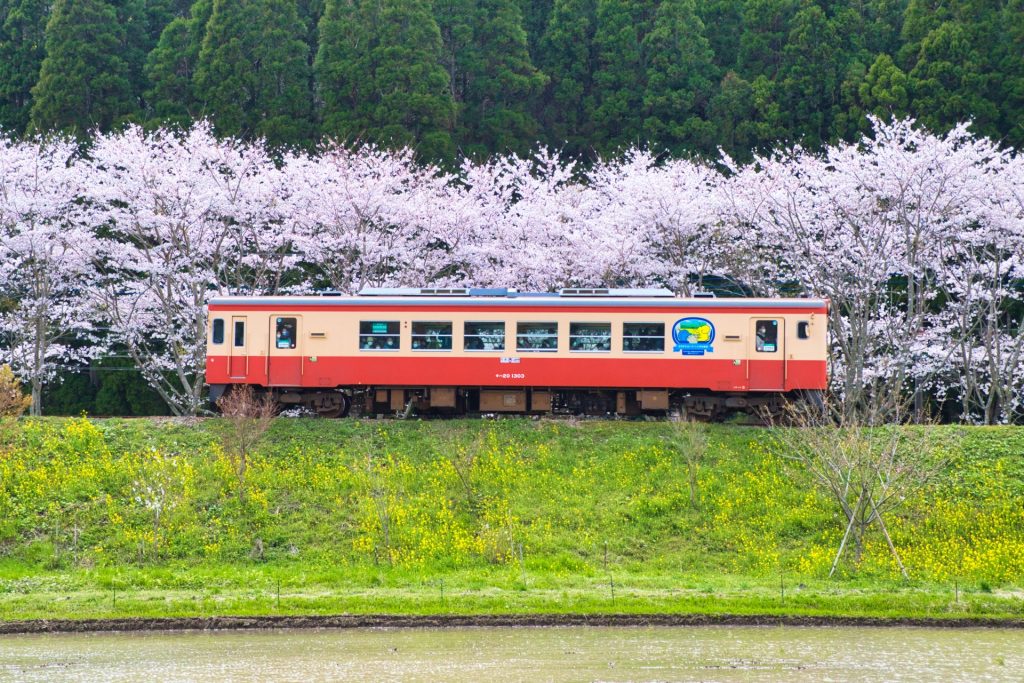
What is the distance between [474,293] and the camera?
24891mm

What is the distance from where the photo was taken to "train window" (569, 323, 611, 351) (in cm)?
2433

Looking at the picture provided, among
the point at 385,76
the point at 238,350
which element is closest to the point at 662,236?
the point at 238,350

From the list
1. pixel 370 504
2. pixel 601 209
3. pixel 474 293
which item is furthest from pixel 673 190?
pixel 370 504

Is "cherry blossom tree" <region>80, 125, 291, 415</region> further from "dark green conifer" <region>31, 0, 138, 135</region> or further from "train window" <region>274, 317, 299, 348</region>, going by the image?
"dark green conifer" <region>31, 0, 138, 135</region>

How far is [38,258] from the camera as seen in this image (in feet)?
104

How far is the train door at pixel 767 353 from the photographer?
79.5 ft

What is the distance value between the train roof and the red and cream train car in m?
0.02

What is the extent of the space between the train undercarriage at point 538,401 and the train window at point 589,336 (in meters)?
1.06

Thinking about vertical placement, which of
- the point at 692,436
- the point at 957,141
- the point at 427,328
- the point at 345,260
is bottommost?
the point at 692,436

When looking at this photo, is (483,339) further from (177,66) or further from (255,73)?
(177,66)

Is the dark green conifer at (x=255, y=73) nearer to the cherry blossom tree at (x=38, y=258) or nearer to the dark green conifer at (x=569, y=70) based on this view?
the cherry blossom tree at (x=38, y=258)

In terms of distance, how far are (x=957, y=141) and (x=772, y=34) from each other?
13.6 metres

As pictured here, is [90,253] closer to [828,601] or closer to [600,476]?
[600,476]

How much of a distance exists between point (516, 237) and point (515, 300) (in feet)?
31.0
